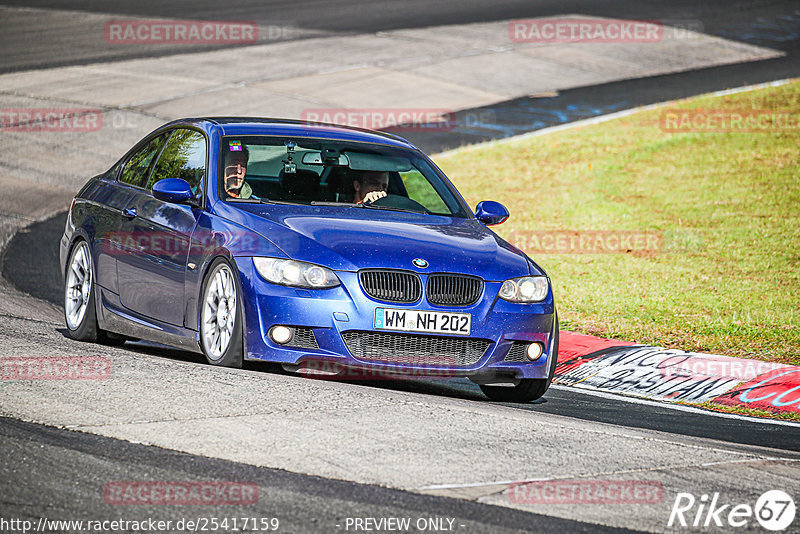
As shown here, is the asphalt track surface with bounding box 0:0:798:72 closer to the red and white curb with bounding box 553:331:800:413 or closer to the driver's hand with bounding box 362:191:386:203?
Answer: the red and white curb with bounding box 553:331:800:413

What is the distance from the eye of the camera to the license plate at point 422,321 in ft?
23.8

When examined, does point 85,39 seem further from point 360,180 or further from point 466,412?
point 466,412

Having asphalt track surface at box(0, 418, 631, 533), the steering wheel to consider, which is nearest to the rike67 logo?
asphalt track surface at box(0, 418, 631, 533)

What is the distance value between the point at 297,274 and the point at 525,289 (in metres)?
1.45

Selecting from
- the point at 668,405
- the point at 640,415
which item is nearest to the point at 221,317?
the point at 640,415

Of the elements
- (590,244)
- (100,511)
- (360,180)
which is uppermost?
(360,180)

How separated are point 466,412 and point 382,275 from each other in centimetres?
105

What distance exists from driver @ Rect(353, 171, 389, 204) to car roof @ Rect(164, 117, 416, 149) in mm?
386

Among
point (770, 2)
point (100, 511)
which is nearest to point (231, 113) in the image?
point (100, 511)

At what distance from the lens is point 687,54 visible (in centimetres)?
3022

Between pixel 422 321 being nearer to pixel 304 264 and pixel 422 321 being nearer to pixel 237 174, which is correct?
pixel 304 264

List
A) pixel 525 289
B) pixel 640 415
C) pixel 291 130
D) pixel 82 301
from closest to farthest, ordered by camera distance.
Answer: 1. pixel 525 289
2. pixel 640 415
3. pixel 291 130
4. pixel 82 301

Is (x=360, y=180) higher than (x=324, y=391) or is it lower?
higher

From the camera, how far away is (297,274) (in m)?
7.24
